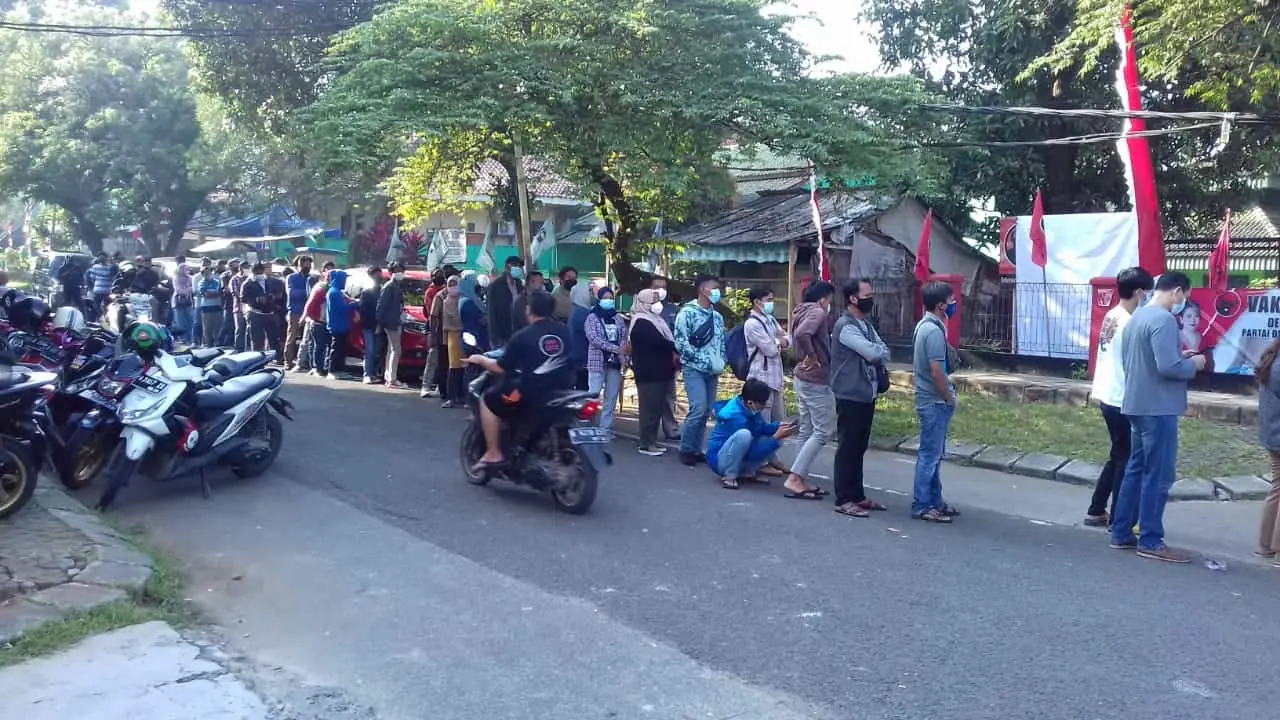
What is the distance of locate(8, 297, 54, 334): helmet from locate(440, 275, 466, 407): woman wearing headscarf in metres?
4.12

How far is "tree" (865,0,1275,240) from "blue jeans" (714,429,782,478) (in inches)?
399

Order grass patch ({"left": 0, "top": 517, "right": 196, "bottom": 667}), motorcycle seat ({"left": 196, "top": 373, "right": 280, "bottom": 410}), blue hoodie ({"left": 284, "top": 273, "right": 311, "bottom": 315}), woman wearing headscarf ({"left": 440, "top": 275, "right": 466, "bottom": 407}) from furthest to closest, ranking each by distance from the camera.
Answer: blue hoodie ({"left": 284, "top": 273, "right": 311, "bottom": 315}) → woman wearing headscarf ({"left": 440, "top": 275, "right": 466, "bottom": 407}) → motorcycle seat ({"left": 196, "top": 373, "right": 280, "bottom": 410}) → grass patch ({"left": 0, "top": 517, "right": 196, "bottom": 667})

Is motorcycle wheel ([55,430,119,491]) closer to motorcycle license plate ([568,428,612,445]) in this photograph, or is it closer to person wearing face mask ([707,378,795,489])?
motorcycle license plate ([568,428,612,445])

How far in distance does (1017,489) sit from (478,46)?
785 centimetres

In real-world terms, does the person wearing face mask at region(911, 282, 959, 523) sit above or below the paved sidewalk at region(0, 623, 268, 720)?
above

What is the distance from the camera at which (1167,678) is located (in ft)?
15.3

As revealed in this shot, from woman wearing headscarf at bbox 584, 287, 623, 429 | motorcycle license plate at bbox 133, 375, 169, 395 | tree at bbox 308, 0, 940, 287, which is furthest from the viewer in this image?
tree at bbox 308, 0, 940, 287

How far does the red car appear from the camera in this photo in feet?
47.3

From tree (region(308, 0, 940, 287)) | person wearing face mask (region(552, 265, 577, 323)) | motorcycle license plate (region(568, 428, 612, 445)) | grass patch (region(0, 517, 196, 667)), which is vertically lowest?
Result: grass patch (region(0, 517, 196, 667))

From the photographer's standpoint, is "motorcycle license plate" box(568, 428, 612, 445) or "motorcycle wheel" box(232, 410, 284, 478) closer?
"motorcycle license plate" box(568, 428, 612, 445)

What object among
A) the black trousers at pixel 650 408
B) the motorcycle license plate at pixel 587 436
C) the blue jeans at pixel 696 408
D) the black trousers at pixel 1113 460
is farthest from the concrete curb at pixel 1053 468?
the motorcycle license plate at pixel 587 436

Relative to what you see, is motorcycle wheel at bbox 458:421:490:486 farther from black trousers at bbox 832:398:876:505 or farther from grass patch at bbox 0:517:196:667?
black trousers at bbox 832:398:876:505

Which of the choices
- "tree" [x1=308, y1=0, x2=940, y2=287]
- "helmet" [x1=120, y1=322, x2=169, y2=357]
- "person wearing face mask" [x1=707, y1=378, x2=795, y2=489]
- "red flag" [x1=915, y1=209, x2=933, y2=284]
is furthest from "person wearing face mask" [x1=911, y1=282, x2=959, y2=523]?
"red flag" [x1=915, y1=209, x2=933, y2=284]

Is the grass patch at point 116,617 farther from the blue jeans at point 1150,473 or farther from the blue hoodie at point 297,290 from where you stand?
the blue hoodie at point 297,290
